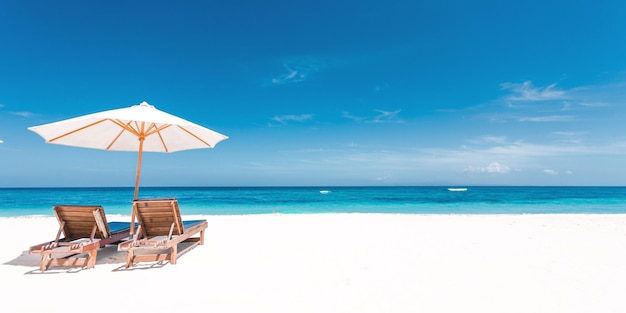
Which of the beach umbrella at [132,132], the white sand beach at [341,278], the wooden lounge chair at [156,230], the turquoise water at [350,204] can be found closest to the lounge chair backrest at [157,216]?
the wooden lounge chair at [156,230]

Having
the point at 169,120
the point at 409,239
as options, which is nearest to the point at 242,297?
the point at 169,120

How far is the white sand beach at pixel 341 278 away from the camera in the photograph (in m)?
2.84

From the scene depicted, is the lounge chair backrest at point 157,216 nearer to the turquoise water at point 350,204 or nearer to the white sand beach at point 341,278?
the white sand beach at point 341,278

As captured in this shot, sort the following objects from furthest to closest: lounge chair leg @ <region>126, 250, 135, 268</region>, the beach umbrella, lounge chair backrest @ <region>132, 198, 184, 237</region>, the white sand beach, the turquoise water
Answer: the turquoise water < lounge chair backrest @ <region>132, 198, 184, 237</region> < the beach umbrella < lounge chair leg @ <region>126, 250, 135, 268</region> < the white sand beach

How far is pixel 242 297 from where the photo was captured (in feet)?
9.87

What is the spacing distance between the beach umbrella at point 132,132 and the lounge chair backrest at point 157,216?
40cm

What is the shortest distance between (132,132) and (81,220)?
4.96ft

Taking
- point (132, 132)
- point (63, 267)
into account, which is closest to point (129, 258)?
point (63, 267)

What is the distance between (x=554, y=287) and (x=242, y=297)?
342cm

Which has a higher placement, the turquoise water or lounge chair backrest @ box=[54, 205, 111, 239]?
lounge chair backrest @ box=[54, 205, 111, 239]

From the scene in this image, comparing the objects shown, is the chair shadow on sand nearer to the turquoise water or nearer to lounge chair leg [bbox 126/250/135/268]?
lounge chair leg [bbox 126/250/135/268]

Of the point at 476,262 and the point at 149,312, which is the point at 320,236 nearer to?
the point at 476,262

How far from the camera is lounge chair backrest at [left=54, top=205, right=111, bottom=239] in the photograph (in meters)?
4.29

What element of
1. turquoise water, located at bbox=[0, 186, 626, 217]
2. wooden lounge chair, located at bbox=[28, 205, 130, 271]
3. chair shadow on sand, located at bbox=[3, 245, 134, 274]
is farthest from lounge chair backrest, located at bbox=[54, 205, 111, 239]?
turquoise water, located at bbox=[0, 186, 626, 217]
